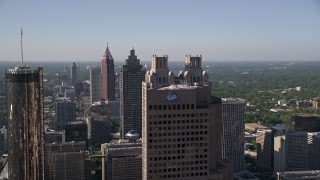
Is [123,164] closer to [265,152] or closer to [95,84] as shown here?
[265,152]

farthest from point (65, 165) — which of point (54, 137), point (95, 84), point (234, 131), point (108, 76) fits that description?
point (95, 84)

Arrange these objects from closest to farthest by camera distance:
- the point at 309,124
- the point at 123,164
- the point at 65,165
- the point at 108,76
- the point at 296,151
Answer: the point at 65,165
the point at 123,164
the point at 296,151
the point at 309,124
the point at 108,76

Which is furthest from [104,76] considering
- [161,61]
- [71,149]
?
[161,61]

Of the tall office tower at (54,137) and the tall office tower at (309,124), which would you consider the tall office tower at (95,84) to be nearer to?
the tall office tower at (54,137)

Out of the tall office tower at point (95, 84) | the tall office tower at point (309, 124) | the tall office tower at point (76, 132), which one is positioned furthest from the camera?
the tall office tower at point (95, 84)

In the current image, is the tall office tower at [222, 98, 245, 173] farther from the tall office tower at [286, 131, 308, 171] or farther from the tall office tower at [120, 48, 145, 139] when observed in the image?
the tall office tower at [120, 48, 145, 139]

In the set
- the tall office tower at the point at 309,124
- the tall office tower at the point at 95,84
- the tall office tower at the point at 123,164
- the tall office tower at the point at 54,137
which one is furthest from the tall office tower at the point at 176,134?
the tall office tower at the point at 95,84
